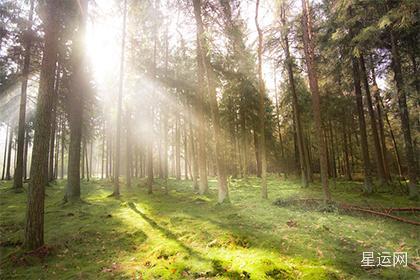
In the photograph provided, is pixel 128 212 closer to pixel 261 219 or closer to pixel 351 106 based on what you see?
pixel 261 219

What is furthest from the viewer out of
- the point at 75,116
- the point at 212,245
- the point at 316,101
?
the point at 75,116

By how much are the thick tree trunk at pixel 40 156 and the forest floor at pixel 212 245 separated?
1.64 feet

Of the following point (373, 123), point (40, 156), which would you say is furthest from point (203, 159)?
point (373, 123)

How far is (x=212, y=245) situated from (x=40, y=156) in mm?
5058

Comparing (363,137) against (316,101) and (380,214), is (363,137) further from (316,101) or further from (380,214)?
(380,214)

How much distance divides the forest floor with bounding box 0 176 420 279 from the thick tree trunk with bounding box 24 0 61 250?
0.50 meters

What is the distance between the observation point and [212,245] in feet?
21.1

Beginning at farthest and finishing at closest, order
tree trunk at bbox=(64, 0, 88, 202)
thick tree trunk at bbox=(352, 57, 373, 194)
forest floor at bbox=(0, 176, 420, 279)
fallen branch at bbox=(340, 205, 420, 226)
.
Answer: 1. thick tree trunk at bbox=(352, 57, 373, 194)
2. tree trunk at bbox=(64, 0, 88, 202)
3. fallen branch at bbox=(340, 205, 420, 226)
4. forest floor at bbox=(0, 176, 420, 279)

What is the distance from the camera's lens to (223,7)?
42.4ft

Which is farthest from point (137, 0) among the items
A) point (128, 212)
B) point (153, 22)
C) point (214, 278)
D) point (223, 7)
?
point (214, 278)

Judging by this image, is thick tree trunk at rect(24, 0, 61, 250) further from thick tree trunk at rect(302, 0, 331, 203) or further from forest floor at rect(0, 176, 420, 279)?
thick tree trunk at rect(302, 0, 331, 203)

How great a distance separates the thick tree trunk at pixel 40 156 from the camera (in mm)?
6512

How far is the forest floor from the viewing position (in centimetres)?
504

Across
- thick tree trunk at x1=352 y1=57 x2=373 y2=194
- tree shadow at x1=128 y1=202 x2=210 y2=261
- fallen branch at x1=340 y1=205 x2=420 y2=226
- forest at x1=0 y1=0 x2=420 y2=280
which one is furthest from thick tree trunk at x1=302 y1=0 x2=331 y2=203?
tree shadow at x1=128 y1=202 x2=210 y2=261
